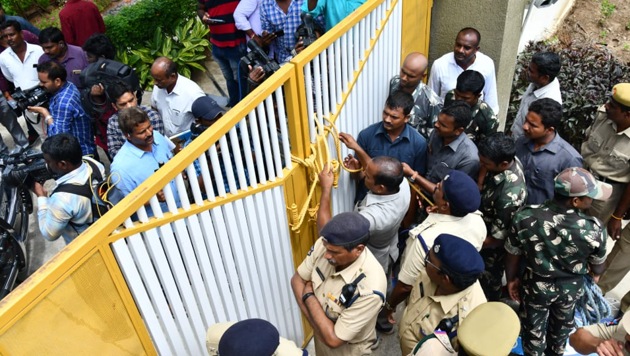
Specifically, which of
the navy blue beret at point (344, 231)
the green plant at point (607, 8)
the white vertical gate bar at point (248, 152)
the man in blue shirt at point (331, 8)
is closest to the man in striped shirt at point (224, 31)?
the man in blue shirt at point (331, 8)

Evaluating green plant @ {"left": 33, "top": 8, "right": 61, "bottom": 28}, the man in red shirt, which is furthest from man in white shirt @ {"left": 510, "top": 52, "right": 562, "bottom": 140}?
green plant @ {"left": 33, "top": 8, "right": 61, "bottom": 28}

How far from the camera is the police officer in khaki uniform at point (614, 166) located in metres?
3.91

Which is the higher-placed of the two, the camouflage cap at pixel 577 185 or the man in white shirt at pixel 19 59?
the camouflage cap at pixel 577 185

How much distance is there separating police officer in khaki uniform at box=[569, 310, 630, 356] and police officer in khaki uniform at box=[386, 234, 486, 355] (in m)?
0.67

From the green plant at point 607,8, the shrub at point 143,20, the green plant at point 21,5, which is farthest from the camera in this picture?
the green plant at point 21,5

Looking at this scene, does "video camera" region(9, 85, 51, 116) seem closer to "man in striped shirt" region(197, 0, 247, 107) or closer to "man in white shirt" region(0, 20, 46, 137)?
"man in white shirt" region(0, 20, 46, 137)

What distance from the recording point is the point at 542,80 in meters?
4.36

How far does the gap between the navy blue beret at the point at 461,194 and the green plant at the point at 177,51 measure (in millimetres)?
5904

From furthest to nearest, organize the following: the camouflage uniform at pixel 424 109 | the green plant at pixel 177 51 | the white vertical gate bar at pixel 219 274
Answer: the green plant at pixel 177 51 → the camouflage uniform at pixel 424 109 → the white vertical gate bar at pixel 219 274

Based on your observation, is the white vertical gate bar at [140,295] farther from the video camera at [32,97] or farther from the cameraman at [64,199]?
the video camera at [32,97]

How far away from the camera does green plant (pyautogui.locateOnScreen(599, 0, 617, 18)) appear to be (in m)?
9.60

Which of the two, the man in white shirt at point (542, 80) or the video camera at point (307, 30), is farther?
the video camera at point (307, 30)

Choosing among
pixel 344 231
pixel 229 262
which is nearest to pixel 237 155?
pixel 229 262

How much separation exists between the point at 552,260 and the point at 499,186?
1.95 ft
